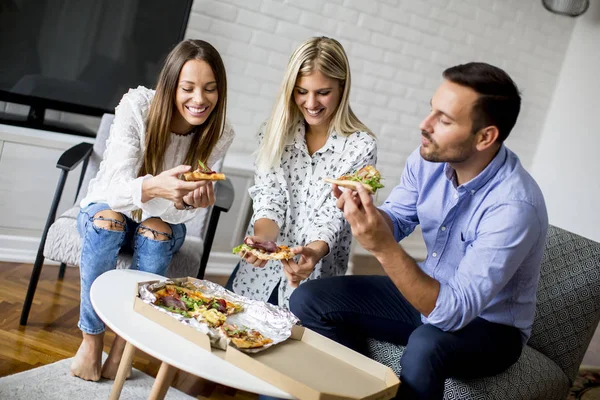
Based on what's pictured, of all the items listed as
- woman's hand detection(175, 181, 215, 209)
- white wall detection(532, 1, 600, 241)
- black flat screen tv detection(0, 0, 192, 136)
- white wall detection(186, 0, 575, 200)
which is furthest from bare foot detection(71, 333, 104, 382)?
white wall detection(532, 1, 600, 241)

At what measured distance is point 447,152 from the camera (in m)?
1.92

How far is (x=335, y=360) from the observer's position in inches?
68.5

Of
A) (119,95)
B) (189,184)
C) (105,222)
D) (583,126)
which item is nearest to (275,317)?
(189,184)

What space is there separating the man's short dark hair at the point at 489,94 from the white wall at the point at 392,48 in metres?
1.83

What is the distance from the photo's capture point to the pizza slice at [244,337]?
1.61 metres

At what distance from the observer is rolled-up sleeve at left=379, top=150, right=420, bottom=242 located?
7.34 feet

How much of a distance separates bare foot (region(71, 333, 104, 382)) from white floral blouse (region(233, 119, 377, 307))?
55cm

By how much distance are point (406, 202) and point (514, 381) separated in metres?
0.64

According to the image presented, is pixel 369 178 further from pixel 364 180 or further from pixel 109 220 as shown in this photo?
pixel 109 220

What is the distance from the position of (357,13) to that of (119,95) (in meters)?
1.56

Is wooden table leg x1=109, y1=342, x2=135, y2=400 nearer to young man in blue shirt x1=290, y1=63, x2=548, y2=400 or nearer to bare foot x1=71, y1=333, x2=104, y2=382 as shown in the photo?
bare foot x1=71, y1=333, x2=104, y2=382

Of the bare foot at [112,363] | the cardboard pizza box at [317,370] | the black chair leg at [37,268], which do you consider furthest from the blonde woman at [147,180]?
the cardboard pizza box at [317,370]

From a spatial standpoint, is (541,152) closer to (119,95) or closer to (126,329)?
(119,95)

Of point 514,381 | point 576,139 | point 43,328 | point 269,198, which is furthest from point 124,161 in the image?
point 576,139
